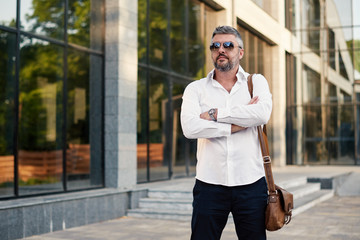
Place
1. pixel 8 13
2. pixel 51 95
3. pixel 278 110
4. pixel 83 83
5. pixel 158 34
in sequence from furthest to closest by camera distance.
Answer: pixel 278 110, pixel 158 34, pixel 83 83, pixel 51 95, pixel 8 13

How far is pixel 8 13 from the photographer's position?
8930 millimetres

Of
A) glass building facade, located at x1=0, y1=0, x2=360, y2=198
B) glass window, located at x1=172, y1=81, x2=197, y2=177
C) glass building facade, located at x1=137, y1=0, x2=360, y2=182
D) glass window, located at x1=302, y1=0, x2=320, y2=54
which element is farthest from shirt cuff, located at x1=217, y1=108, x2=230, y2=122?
glass window, located at x1=302, y1=0, x2=320, y2=54

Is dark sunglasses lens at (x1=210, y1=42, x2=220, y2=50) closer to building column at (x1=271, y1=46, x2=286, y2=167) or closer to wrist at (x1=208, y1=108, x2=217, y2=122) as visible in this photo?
wrist at (x1=208, y1=108, x2=217, y2=122)

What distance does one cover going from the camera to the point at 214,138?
3.14 meters

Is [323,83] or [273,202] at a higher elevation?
[323,83]

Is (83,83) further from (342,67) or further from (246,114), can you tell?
(342,67)

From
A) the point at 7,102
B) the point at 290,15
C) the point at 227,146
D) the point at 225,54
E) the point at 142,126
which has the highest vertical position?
the point at 290,15

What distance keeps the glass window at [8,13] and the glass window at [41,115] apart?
69cm

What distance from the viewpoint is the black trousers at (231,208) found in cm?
300

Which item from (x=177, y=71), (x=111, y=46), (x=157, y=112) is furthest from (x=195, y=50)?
(x=111, y=46)

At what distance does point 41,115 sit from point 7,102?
4.72ft

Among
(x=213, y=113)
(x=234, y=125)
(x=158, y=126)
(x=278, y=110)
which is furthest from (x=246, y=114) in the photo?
(x=278, y=110)

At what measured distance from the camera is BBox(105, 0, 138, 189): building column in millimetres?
10625

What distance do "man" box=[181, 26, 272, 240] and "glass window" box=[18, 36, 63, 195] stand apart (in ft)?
23.0
